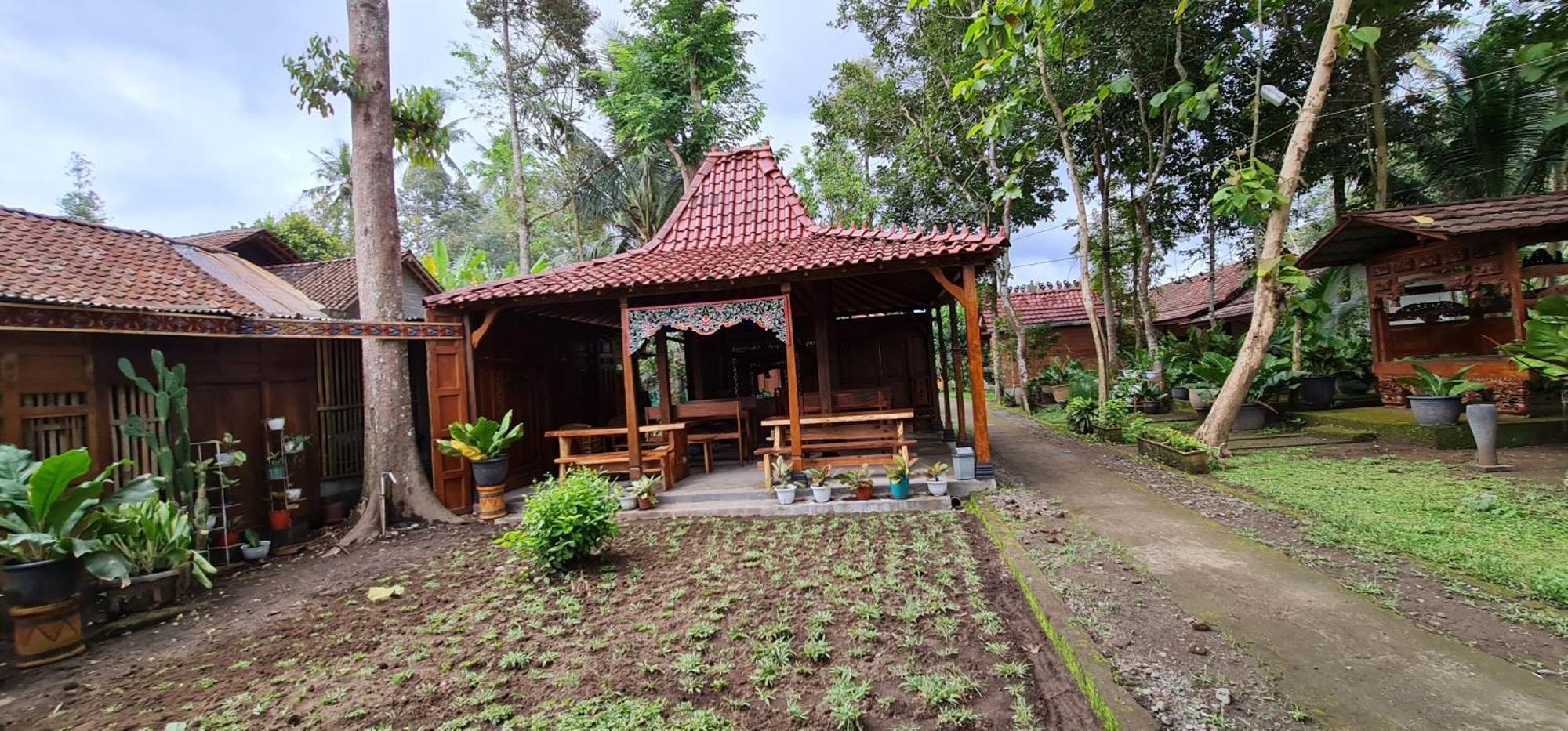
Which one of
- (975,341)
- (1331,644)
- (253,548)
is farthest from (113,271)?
(1331,644)

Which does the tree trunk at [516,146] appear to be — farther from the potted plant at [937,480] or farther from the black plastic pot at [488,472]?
the potted plant at [937,480]

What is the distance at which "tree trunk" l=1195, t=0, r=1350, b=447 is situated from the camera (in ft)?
21.4

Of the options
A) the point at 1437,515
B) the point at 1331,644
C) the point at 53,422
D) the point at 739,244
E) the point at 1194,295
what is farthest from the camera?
the point at 1194,295

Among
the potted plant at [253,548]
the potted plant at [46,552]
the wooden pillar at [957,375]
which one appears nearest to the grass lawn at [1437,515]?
the wooden pillar at [957,375]

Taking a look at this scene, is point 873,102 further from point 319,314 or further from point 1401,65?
point 319,314

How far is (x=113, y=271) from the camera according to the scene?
6262 mm

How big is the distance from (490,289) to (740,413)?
3.52 m

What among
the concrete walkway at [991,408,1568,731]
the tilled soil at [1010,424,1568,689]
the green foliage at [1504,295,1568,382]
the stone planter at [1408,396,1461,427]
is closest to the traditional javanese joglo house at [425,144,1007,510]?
the tilled soil at [1010,424,1568,689]

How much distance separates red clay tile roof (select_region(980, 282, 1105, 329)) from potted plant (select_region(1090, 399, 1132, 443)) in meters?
8.48

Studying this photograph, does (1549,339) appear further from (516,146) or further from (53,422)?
(516,146)

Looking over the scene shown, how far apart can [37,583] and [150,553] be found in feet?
2.33

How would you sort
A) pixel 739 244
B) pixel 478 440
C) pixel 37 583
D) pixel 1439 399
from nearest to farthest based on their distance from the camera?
pixel 37 583, pixel 478 440, pixel 1439 399, pixel 739 244

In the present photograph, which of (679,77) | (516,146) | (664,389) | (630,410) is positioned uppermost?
(679,77)

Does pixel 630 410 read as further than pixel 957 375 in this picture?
No
